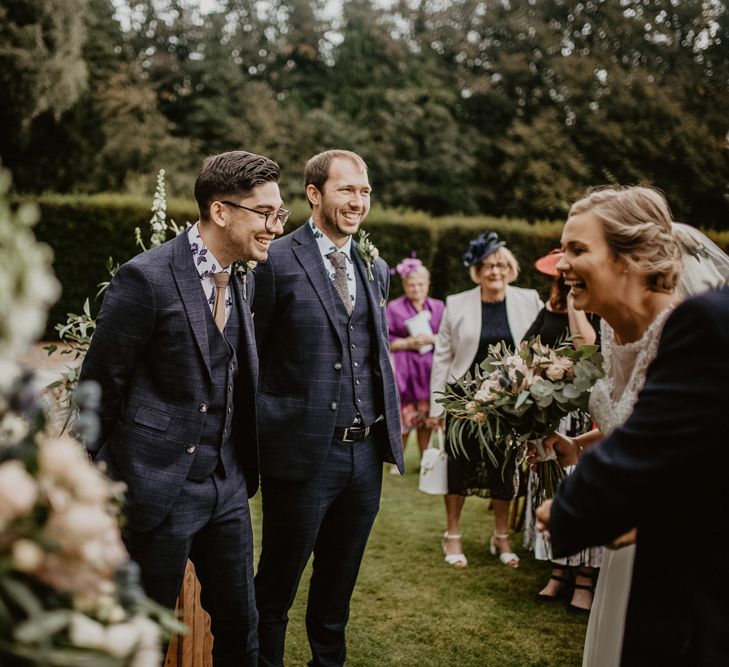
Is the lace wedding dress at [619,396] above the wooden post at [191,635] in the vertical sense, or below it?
above

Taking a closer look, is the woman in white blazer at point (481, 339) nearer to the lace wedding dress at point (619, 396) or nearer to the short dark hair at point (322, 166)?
the short dark hair at point (322, 166)

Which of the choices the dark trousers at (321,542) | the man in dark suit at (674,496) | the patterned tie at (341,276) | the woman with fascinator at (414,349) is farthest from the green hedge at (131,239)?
the man in dark suit at (674,496)

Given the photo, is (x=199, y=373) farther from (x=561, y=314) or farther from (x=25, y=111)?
(x=25, y=111)

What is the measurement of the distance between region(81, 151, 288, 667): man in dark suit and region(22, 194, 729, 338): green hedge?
1137cm

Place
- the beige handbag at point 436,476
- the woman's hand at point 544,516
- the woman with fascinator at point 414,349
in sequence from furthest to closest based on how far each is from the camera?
the woman with fascinator at point 414,349 < the beige handbag at point 436,476 < the woman's hand at point 544,516

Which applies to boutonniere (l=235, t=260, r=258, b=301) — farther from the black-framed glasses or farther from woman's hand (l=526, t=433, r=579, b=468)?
woman's hand (l=526, t=433, r=579, b=468)

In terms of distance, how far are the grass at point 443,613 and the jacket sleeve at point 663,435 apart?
2.63 metres

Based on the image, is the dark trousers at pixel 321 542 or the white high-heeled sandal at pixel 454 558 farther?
the white high-heeled sandal at pixel 454 558

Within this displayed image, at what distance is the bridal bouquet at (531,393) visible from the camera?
2773 mm

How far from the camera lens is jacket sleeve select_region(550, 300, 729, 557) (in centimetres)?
153

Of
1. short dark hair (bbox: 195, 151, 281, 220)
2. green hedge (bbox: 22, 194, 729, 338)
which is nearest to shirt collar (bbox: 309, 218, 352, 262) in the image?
short dark hair (bbox: 195, 151, 281, 220)

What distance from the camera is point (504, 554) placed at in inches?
221

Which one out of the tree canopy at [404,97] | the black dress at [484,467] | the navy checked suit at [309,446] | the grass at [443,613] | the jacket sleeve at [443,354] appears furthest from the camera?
the tree canopy at [404,97]

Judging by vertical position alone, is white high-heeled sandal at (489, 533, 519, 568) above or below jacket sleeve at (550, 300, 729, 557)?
below
